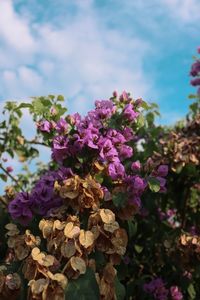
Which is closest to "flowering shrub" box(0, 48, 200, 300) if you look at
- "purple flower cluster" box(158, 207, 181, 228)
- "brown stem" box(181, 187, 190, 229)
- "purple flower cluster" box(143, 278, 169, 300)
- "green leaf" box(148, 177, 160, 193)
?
"green leaf" box(148, 177, 160, 193)

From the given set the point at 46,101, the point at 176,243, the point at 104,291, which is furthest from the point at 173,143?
the point at 104,291

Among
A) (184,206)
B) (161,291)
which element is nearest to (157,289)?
(161,291)

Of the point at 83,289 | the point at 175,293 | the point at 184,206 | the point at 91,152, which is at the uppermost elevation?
the point at 184,206

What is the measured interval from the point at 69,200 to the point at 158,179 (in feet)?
1.42

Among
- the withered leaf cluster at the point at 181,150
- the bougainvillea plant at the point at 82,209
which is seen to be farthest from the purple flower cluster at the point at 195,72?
the bougainvillea plant at the point at 82,209

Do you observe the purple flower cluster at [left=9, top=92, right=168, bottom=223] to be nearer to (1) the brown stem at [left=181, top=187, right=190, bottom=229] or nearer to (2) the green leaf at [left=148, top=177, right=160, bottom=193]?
(2) the green leaf at [left=148, top=177, right=160, bottom=193]

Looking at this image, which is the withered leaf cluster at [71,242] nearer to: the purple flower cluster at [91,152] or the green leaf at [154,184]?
the purple flower cluster at [91,152]

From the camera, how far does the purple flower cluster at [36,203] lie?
263 cm

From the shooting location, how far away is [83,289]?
217cm

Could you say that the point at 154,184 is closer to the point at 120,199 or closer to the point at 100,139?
the point at 120,199

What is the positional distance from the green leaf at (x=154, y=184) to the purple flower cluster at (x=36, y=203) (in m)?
0.37

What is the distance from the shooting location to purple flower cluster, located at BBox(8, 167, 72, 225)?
8.64 feet

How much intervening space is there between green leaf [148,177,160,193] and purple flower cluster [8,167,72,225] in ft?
1.20

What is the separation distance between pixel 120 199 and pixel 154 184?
0.60 ft
